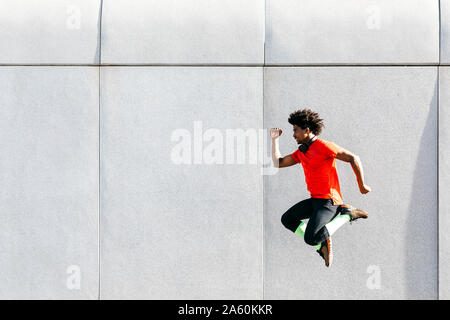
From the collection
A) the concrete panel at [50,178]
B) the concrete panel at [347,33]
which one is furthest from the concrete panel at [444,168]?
the concrete panel at [50,178]

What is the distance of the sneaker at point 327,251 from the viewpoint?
179 inches

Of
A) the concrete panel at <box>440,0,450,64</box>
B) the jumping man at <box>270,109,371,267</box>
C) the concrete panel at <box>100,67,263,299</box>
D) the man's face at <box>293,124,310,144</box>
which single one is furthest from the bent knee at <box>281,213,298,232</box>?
the concrete panel at <box>440,0,450,64</box>

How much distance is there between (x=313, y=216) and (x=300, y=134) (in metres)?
1.03

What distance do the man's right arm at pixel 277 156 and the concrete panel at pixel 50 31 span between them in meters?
2.42

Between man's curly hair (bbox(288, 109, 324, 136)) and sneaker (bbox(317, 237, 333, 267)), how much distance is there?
4.56ft

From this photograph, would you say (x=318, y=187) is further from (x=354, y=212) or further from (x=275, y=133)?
(x=275, y=133)

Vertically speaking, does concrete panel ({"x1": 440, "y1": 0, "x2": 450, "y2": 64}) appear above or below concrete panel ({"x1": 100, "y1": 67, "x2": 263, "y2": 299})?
above

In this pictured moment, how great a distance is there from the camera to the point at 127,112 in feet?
15.3

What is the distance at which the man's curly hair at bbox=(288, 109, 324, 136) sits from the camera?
4598mm

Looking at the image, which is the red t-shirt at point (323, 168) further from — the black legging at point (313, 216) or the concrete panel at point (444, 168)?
the concrete panel at point (444, 168)

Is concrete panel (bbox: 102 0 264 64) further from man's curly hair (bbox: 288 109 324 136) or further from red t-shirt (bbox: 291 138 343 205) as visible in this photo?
red t-shirt (bbox: 291 138 343 205)

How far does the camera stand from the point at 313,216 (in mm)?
4570

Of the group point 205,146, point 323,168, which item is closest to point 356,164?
point 323,168

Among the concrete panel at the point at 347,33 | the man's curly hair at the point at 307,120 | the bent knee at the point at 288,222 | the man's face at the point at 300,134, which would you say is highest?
the concrete panel at the point at 347,33
